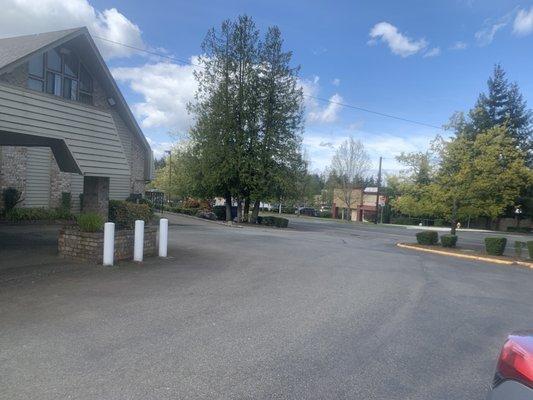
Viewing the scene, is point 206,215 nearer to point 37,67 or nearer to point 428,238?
point 428,238

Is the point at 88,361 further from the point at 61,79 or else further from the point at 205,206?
the point at 205,206

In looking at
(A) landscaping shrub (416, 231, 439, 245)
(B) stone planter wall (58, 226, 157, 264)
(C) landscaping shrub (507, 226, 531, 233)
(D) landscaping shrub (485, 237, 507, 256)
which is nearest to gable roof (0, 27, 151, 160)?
(B) stone planter wall (58, 226, 157, 264)

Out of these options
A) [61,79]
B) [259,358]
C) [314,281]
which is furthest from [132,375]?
[61,79]

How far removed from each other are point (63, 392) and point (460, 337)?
4.86 metres

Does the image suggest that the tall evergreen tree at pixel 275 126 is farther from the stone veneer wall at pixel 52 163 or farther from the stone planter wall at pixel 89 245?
the stone planter wall at pixel 89 245

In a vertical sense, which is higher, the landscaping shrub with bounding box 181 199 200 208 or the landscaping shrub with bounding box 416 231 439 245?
the landscaping shrub with bounding box 181 199 200 208

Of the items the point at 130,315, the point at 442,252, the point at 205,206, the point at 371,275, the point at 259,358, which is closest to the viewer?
the point at 259,358

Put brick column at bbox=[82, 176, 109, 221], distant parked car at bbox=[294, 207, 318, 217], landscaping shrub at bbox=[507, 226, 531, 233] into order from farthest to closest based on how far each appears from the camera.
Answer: distant parked car at bbox=[294, 207, 318, 217], landscaping shrub at bbox=[507, 226, 531, 233], brick column at bbox=[82, 176, 109, 221]

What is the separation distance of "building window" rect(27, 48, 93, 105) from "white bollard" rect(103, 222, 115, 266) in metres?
5.24

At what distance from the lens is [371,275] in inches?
431

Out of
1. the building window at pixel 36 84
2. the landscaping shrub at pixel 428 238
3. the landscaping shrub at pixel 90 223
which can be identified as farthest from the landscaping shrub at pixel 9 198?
the landscaping shrub at pixel 428 238

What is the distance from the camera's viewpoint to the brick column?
11.5 metres

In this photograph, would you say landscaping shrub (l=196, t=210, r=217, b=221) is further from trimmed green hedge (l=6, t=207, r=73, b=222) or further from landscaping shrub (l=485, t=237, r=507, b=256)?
landscaping shrub (l=485, t=237, r=507, b=256)

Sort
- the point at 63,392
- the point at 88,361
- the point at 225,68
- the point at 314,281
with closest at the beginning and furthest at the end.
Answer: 1. the point at 63,392
2. the point at 88,361
3. the point at 314,281
4. the point at 225,68
